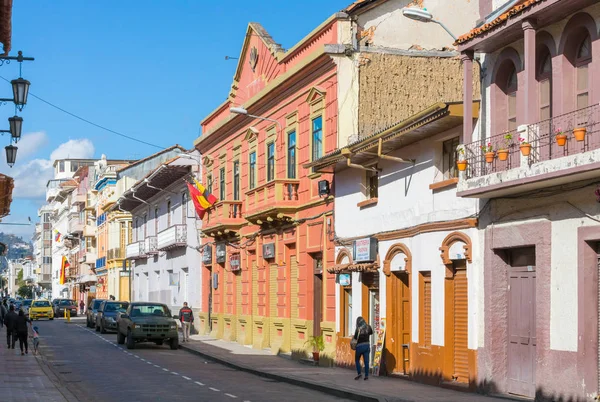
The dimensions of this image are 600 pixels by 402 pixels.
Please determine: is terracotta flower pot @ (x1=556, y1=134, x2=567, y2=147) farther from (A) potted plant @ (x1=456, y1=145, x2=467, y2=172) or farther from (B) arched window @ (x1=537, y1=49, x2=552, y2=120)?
(A) potted plant @ (x1=456, y1=145, x2=467, y2=172)

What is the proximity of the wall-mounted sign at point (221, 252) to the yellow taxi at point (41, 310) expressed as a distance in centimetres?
3223

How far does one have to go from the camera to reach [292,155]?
32875mm

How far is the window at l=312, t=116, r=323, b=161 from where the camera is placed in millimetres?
29797

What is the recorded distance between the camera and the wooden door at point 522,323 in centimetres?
1852

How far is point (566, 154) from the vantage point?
54.5 feet

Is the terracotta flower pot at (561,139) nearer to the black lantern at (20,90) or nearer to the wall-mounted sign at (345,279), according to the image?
the black lantern at (20,90)

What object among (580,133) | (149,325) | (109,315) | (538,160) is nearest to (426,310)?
(538,160)

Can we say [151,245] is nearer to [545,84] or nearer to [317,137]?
[317,137]

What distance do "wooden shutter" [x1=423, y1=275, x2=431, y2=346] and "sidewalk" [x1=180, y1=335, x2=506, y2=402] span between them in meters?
1.04

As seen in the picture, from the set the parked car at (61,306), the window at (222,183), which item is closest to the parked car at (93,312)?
the window at (222,183)

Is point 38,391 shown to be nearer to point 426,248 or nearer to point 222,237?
point 426,248

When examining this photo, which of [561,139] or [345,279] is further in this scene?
[345,279]

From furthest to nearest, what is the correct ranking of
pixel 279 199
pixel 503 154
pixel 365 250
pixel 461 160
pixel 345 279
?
pixel 279 199, pixel 345 279, pixel 365 250, pixel 461 160, pixel 503 154

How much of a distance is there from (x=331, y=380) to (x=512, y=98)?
797 cm
